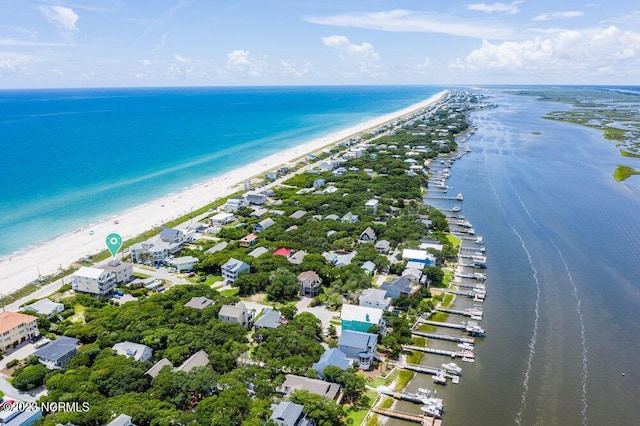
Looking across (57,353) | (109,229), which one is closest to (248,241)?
(109,229)

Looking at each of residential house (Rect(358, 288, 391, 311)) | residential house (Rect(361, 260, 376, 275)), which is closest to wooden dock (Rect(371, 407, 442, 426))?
residential house (Rect(358, 288, 391, 311))

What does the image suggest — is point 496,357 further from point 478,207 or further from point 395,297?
point 478,207

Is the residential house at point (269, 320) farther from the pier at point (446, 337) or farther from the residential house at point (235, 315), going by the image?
the pier at point (446, 337)

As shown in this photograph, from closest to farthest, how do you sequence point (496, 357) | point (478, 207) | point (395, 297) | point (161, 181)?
point (496, 357), point (395, 297), point (478, 207), point (161, 181)

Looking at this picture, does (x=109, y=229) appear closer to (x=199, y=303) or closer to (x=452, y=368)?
(x=199, y=303)

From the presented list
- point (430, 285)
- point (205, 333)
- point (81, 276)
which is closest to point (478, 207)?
point (430, 285)

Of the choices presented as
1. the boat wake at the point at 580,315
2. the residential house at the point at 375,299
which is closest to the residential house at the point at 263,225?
the residential house at the point at 375,299
